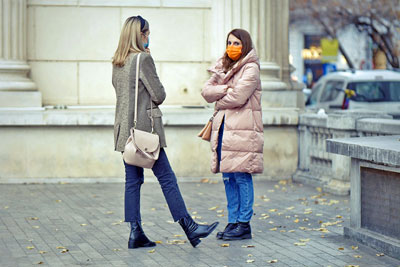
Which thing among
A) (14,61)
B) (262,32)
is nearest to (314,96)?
(262,32)

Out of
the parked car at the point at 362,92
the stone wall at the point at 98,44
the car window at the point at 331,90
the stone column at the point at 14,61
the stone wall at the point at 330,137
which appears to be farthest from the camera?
the car window at the point at 331,90

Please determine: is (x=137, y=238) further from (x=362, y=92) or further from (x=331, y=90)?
(x=331, y=90)

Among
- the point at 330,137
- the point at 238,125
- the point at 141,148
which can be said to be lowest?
the point at 330,137

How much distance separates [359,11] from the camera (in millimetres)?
32406

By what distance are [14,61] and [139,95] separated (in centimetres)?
534

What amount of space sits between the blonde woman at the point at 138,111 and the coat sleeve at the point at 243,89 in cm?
65

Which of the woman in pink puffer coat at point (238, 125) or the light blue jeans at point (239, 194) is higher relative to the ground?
the woman in pink puffer coat at point (238, 125)

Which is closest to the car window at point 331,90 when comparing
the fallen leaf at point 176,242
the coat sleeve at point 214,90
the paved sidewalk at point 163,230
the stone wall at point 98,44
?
the stone wall at point 98,44

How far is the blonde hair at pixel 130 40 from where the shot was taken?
758 cm

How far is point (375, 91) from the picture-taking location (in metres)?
18.0

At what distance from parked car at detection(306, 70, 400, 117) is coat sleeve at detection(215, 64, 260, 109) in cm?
984

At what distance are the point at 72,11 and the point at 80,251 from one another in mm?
6009

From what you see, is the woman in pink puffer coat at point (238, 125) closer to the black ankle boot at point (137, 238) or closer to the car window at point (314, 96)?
the black ankle boot at point (137, 238)

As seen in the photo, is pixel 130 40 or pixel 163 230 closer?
pixel 130 40
